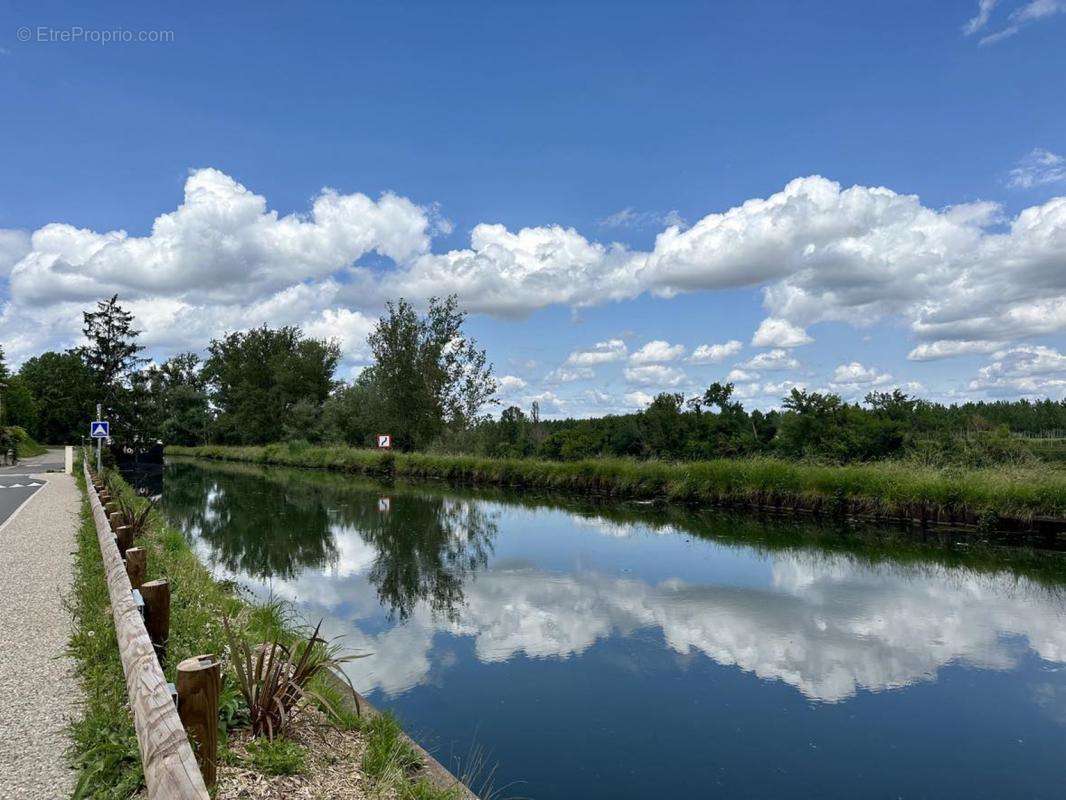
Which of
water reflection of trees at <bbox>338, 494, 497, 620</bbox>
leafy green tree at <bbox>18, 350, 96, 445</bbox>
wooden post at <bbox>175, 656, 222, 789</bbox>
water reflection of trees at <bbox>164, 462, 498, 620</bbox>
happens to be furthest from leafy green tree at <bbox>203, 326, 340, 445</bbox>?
wooden post at <bbox>175, 656, 222, 789</bbox>

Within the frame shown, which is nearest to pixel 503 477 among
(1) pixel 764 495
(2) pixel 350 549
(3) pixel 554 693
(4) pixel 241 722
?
(1) pixel 764 495

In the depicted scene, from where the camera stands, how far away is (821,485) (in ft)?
52.0

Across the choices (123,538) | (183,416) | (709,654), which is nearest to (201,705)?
(123,538)

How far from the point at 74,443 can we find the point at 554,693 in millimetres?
60218

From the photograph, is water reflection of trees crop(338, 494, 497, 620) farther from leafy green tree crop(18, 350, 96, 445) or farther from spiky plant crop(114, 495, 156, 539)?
leafy green tree crop(18, 350, 96, 445)

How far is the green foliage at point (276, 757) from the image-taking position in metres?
3.28

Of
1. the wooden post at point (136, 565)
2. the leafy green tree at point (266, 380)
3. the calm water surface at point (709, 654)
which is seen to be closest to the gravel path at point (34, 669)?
the wooden post at point (136, 565)

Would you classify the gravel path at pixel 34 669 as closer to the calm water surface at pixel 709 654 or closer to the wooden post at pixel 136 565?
the wooden post at pixel 136 565

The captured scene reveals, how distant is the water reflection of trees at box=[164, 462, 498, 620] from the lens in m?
9.97

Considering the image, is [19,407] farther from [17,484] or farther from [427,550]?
[427,550]

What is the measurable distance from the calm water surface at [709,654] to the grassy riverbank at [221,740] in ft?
2.77

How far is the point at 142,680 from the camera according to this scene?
296 centimetres

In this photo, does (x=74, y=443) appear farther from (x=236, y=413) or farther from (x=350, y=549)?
(x=350, y=549)

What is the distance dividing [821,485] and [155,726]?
15.6 metres
